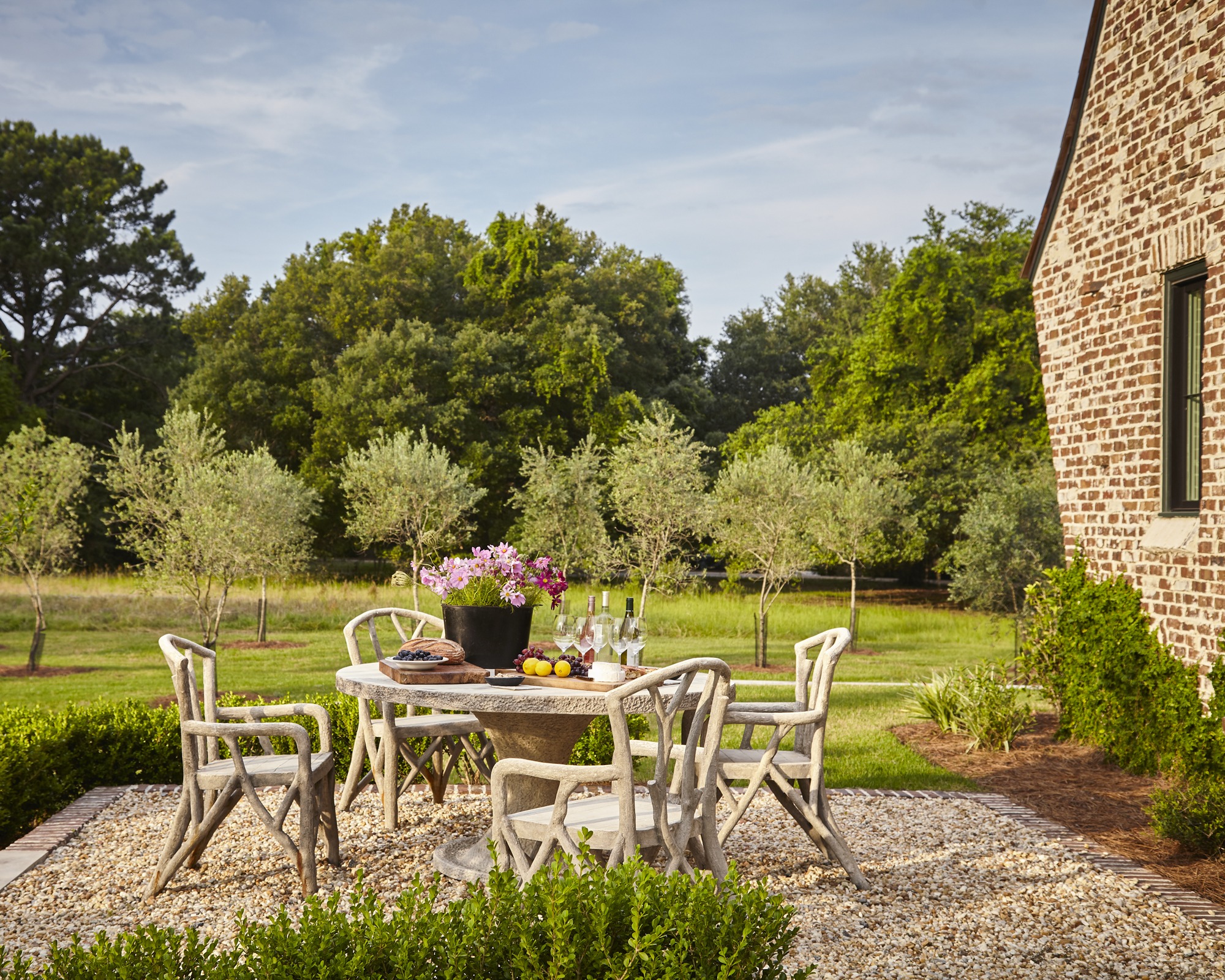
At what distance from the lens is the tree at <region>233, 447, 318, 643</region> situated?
1656cm

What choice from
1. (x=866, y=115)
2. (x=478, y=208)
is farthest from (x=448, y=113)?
(x=478, y=208)

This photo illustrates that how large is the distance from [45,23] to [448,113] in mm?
6880

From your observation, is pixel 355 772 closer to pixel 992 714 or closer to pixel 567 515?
pixel 992 714

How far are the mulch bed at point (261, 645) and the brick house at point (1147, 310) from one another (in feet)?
39.1

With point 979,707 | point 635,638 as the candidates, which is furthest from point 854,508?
point 635,638

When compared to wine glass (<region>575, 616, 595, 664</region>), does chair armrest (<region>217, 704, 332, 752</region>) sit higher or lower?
lower

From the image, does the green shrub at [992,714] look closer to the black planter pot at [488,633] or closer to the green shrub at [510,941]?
the black planter pot at [488,633]

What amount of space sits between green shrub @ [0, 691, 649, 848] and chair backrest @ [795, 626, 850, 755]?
1.37m

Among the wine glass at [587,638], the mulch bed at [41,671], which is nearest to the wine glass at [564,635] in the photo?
the wine glass at [587,638]

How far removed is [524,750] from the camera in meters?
4.34

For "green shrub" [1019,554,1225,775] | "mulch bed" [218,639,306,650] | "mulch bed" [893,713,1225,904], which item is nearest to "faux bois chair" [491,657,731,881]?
"mulch bed" [893,713,1225,904]

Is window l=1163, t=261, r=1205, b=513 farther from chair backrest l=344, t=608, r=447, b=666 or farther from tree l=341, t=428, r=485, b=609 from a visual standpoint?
tree l=341, t=428, r=485, b=609

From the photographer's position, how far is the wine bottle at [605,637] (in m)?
4.24

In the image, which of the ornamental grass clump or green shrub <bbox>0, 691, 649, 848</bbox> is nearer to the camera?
the ornamental grass clump
